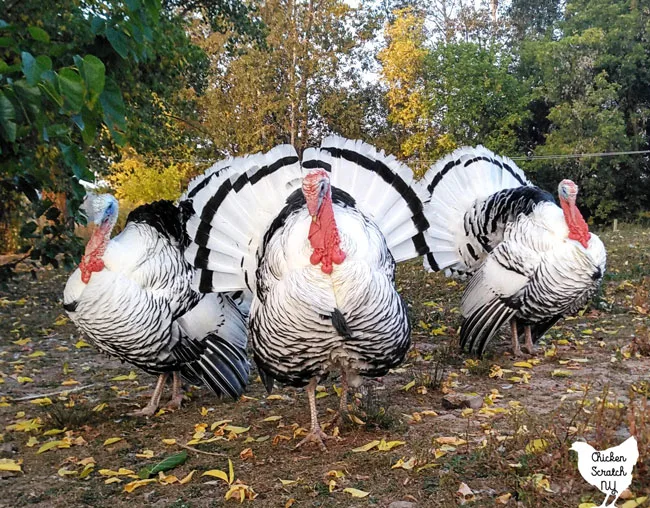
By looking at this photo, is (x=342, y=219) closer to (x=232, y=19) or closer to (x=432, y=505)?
(x=432, y=505)

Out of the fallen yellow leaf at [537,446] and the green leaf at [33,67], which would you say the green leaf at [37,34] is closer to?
→ the green leaf at [33,67]

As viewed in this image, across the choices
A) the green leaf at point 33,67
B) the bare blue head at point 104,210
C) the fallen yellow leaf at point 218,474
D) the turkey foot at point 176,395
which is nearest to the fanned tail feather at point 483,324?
the turkey foot at point 176,395

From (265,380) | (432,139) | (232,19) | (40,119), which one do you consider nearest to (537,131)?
(432,139)

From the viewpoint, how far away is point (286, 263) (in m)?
3.57

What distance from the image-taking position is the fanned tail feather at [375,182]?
14.1 feet

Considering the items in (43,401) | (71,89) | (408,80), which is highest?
(408,80)

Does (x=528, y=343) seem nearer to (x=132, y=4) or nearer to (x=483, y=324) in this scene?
(x=483, y=324)

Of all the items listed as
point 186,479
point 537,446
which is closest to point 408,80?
point 537,446

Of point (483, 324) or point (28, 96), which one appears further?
point (483, 324)

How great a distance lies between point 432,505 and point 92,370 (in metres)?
4.11

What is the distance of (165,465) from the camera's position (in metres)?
3.77

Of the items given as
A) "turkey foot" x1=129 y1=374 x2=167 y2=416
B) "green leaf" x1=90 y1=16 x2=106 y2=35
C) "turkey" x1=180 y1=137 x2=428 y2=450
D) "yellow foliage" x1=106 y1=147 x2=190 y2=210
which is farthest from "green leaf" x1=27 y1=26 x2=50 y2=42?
"yellow foliage" x1=106 y1=147 x2=190 y2=210

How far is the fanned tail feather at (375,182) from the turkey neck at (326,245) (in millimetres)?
918

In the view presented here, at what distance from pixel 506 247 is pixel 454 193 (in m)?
1.11
